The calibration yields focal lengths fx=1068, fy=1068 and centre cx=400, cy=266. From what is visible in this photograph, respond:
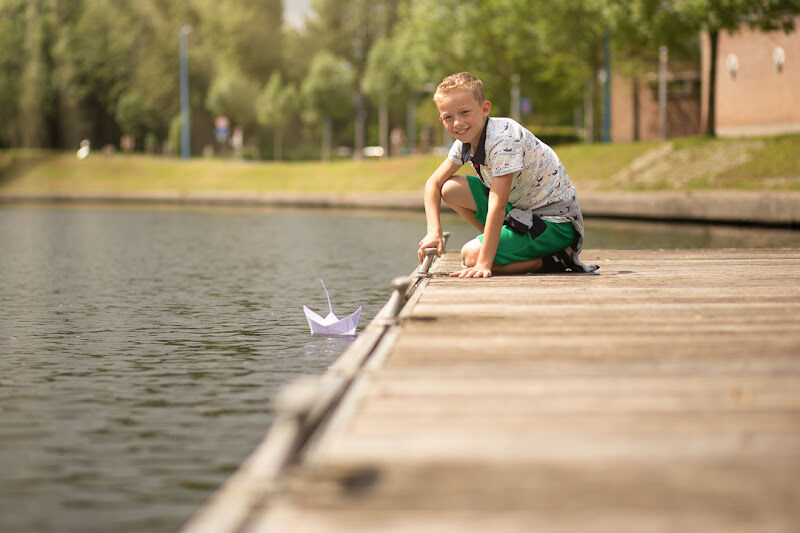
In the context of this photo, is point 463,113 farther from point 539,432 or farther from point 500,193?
point 539,432

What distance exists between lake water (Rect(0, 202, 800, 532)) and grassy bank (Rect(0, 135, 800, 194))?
8.16 m

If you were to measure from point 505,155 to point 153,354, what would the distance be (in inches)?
108

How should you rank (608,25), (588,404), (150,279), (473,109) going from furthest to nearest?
1. (608,25)
2. (150,279)
3. (473,109)
4. (588,404)

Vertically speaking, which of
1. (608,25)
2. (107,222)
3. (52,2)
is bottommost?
(107,222)

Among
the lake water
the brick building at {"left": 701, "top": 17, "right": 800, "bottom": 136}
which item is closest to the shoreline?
the lake water

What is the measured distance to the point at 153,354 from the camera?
7340mm

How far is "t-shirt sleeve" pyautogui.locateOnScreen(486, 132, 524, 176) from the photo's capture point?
23.0 feet

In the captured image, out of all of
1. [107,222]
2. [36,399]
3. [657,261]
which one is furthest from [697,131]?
[36,399]

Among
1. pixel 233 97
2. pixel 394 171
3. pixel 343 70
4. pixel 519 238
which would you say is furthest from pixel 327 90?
pixel 519 238

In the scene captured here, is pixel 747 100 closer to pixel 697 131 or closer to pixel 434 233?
pixel 697 131

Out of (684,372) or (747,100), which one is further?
(747,100)

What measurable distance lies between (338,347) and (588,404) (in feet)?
13.2

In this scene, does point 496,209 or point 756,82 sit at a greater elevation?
point 756,82

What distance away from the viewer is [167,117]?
78438 millimetres
